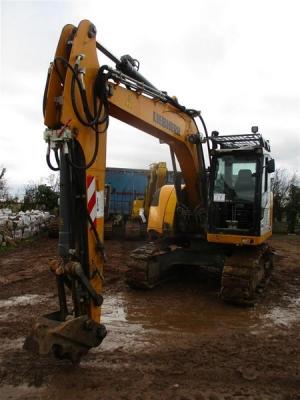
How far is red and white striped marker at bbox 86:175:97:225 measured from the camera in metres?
4.42

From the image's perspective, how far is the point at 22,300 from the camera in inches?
282

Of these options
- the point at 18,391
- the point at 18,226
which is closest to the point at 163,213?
the point at 18,391

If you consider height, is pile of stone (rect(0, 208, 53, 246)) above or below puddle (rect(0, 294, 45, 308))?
above

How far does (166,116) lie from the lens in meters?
6.45

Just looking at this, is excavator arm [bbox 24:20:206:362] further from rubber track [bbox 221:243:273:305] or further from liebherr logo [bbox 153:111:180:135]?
rubber track [bbox 221:243:273:305]

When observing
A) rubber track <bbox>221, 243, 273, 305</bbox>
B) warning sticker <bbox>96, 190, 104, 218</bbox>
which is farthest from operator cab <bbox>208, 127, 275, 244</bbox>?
warning sticker <bbox>96, 190, 104, 218</bbox>

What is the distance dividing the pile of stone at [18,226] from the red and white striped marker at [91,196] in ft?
32.2

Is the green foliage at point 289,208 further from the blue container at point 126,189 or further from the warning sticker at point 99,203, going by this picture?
the warning sticker at point 99,203

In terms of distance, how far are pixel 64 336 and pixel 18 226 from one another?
1153cm

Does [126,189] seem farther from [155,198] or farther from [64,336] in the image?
[64,336]

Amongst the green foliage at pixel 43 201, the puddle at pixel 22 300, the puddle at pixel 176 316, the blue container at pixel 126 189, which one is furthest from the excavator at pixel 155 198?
the green foliage at pixel 43 201

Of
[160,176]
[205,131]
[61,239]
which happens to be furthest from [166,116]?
[160,176]

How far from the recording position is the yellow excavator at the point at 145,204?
1346 centimetres

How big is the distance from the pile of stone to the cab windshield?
844 cm
